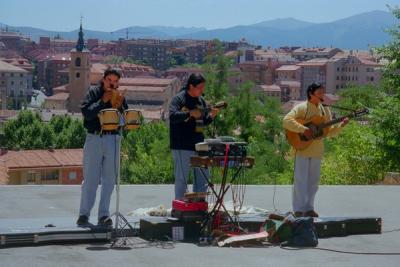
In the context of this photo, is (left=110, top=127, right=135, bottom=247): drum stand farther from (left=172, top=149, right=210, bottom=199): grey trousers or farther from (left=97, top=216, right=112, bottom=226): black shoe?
(left=172, top=149, right=210, bottom=199): grey trousers

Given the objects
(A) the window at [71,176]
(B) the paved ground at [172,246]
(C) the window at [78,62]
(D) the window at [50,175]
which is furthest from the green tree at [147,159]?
(C) the window at [78,62]

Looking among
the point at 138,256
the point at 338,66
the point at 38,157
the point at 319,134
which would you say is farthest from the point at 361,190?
the point at 338,66

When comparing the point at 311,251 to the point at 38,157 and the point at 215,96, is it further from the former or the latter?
the point at 38,157

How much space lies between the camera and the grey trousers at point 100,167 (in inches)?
282

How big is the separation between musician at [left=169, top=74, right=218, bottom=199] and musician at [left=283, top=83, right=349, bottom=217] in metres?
0.84

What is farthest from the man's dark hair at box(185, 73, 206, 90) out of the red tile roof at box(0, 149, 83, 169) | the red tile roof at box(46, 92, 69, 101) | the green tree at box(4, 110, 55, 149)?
the red tile roof at box(46, 92, 69, 101)

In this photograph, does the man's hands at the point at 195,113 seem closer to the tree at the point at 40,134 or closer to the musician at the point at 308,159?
the musician at the point at 308,159

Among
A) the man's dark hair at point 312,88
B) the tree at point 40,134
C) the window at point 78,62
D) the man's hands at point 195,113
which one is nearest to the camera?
the man's hands at point 195,113

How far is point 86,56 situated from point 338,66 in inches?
1877

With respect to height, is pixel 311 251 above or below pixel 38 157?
above

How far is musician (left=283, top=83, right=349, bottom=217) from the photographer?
786cm

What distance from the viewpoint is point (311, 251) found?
22.5ft

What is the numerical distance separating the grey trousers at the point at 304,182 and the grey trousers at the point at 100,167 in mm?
1774

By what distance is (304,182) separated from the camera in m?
7.91
